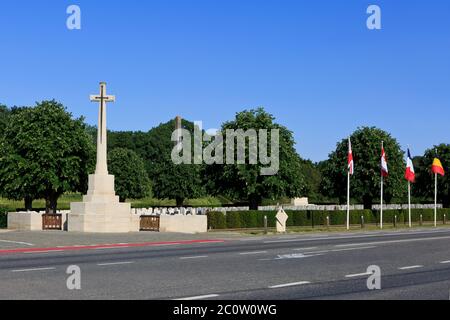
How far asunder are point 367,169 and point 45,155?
32.3 meters

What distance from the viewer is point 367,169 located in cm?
6812

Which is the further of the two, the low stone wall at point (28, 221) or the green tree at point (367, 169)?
the green tree at point (367, 169)

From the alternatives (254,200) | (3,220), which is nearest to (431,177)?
(254,200)

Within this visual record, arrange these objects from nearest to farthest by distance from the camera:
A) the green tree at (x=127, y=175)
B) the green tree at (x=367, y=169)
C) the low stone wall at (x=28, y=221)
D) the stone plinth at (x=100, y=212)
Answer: the stone plinth at (x=100, y=212) → the low stone wall at (x=28, y=221) → the green tree at (x=367, y=169) → the green tree at (x=127, y=175)

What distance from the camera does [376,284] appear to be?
13773 mm

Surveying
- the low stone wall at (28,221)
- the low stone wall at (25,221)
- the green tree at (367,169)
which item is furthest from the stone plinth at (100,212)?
the green tree at (367,169)

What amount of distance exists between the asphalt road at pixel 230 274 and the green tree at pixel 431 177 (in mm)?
60023

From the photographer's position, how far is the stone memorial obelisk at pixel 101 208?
36.7 m

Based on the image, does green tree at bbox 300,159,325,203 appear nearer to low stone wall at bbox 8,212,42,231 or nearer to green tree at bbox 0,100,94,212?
green tree at bbox 0,100,94,212

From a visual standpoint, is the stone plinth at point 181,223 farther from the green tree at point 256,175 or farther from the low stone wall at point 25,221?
the green tree at point 256,175

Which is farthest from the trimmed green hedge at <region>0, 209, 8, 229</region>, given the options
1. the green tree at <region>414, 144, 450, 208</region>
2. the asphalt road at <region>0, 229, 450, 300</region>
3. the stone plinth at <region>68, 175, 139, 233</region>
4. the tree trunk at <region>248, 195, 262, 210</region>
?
the green tree at <region>414, 144, 450, 208</region>

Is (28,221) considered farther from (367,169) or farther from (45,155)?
(367,169)

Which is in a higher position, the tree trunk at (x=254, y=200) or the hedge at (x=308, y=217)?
the tree trunk at (x=254, y=200)
